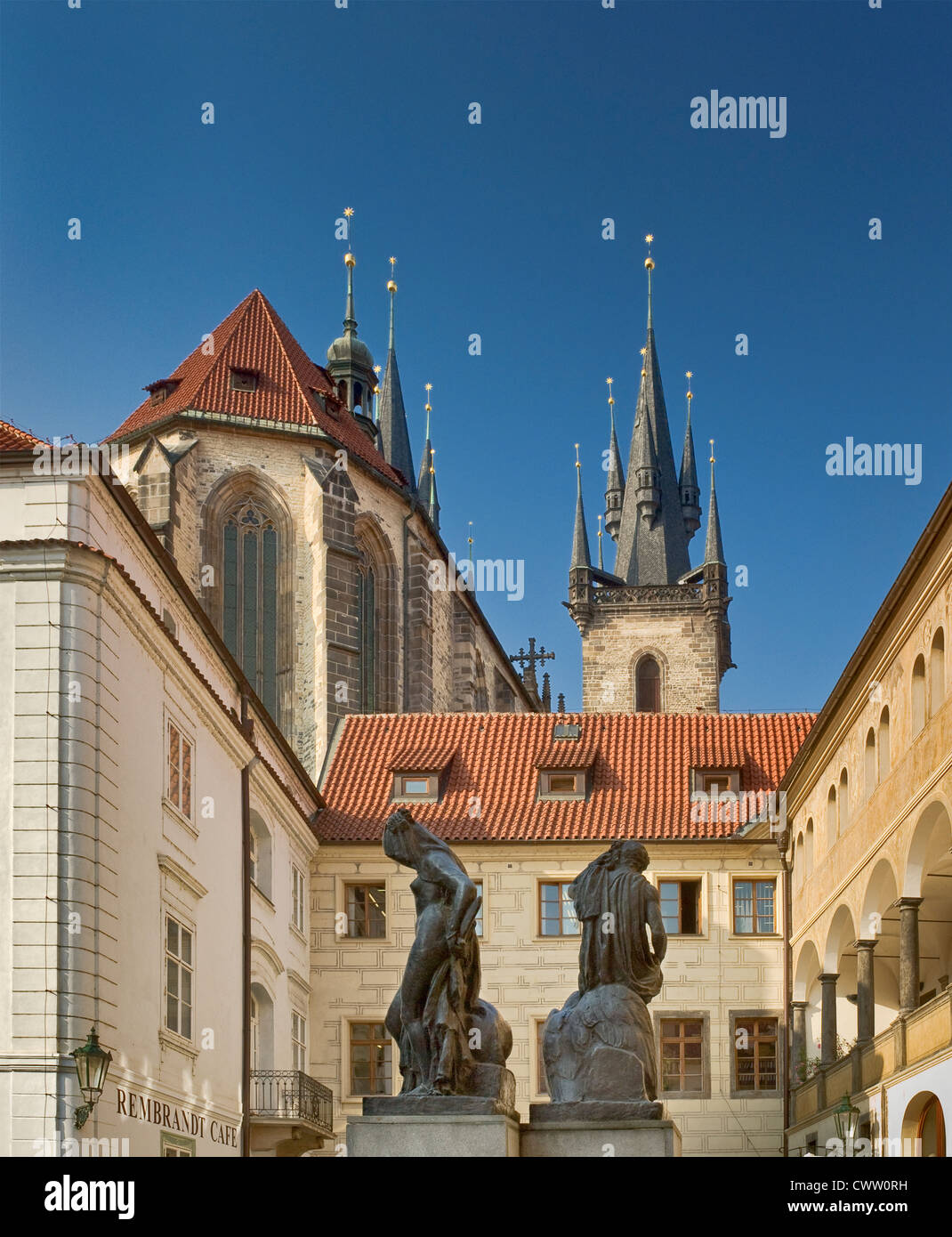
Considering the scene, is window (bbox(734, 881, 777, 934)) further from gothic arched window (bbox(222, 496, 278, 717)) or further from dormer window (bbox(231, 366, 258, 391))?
dormer window (bbox(231, 366, 258, 391))

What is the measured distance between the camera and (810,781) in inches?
1369

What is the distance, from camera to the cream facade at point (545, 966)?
36062 mm

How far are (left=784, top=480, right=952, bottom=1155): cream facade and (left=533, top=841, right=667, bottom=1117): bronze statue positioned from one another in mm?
9242

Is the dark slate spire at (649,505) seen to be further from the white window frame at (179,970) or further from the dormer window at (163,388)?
the white window frame at (179,970)

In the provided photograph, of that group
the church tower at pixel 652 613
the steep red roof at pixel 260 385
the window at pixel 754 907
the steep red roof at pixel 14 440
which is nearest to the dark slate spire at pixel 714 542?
the church tower at pixel 652 613

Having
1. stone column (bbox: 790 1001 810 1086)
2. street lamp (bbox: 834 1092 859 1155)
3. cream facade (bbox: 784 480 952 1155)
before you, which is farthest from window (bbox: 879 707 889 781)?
stone column (bbox: 790 1001 810 1086)

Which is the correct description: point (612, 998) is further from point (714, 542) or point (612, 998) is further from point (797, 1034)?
point (714, 542)

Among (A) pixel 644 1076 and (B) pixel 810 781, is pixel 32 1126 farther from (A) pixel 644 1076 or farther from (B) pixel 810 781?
(B) pixel 810 781

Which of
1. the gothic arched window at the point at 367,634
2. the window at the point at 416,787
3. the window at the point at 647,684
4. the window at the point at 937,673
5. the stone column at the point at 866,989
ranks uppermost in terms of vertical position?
the window at the point at 647,684

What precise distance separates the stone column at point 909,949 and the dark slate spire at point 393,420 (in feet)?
167

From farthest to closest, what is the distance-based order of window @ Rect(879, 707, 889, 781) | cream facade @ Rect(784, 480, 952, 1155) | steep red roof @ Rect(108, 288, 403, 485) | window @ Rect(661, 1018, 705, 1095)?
steep red roof @ Rect(108, 288, 403, 485)
window @ Rect(661, 1018, 705, 1095)
window @ Rect(879, 707, 889, 781)
cream facade @ Rect(784, 480, 952, 1155)

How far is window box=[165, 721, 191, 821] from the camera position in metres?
25.0

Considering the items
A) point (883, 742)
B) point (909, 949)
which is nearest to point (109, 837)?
point (909, 949)
